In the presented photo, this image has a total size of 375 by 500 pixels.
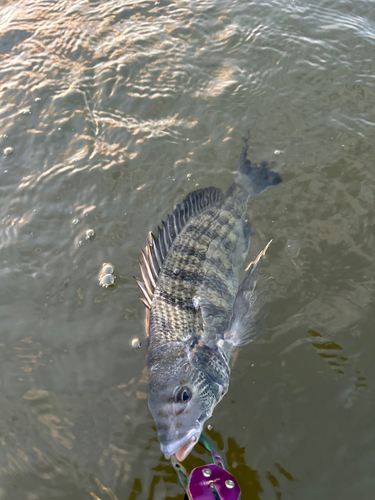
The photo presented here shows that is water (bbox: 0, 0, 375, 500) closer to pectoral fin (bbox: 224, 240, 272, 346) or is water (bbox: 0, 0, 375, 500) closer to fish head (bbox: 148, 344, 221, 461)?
pectoral fin (bbox: 224, 240, 272, 346)

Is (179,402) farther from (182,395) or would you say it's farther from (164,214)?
(164,214)

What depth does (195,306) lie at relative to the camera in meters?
3.83

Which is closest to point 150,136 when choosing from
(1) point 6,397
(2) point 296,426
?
(1) point 6,397

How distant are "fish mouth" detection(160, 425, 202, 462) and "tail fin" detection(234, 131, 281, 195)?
10.3 ft

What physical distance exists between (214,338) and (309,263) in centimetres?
166

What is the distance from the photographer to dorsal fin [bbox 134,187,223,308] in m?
3.83

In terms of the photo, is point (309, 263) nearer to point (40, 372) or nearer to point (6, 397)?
point (40, 372)

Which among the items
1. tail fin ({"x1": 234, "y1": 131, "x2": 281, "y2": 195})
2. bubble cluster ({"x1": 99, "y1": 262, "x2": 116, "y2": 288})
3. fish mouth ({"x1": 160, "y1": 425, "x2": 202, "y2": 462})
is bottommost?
bubble cluster ({"x1": 99, "y1": 262, "x2": 116, "y2": 288})

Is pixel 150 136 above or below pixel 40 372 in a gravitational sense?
above

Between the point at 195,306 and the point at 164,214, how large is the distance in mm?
1884

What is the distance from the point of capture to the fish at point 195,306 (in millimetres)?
3064

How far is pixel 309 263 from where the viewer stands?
462 centimetres

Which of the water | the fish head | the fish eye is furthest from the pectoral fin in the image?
the fish eye

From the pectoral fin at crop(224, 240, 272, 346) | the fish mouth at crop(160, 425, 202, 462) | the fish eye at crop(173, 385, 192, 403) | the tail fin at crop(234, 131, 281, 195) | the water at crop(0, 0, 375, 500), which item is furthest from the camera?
the tail fin at crop(234, 131, 281, 195)
